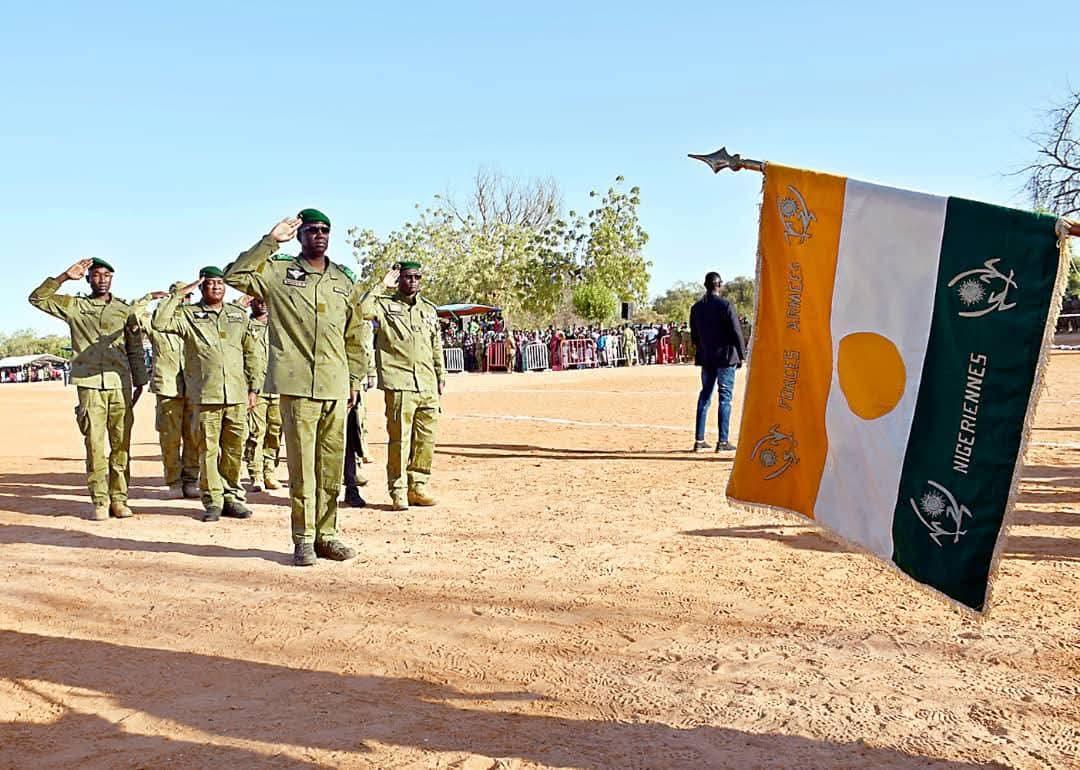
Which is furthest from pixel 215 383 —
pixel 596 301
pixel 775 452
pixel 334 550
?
pixel 596 301

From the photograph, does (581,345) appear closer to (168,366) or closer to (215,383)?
(168,366)

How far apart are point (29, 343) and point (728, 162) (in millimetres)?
129498

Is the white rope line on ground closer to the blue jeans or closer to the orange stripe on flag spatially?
the blue jeans

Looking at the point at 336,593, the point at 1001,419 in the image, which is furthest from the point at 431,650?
the point at 1001,419

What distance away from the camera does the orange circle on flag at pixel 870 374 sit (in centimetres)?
346

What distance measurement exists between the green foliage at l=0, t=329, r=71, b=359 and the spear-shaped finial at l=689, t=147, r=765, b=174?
369ft

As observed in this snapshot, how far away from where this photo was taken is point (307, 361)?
6.49 meters

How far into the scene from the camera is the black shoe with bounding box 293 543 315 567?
21.1 ft

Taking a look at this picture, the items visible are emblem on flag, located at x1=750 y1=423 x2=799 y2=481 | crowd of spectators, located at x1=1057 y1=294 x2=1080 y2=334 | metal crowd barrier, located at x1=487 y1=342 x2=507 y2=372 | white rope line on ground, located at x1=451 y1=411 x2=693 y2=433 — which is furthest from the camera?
crowd of spectators, located at x1=1057 y1=294 x2=1080 y2=334

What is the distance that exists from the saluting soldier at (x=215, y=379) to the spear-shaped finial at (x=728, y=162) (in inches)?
224

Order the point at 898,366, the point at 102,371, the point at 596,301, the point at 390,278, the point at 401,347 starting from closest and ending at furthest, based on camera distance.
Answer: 1. the point at 898,366
2. the point at 390,278
3. the point at 102,371
4. the point at 401,347
5. the point at 596,301

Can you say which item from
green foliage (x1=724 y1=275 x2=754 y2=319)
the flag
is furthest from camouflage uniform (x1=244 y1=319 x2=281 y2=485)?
green foliage (x1=724 y1=275 x2=754 y2=319)

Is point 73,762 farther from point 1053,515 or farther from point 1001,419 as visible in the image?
point 1053,515

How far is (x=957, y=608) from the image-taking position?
322cm
